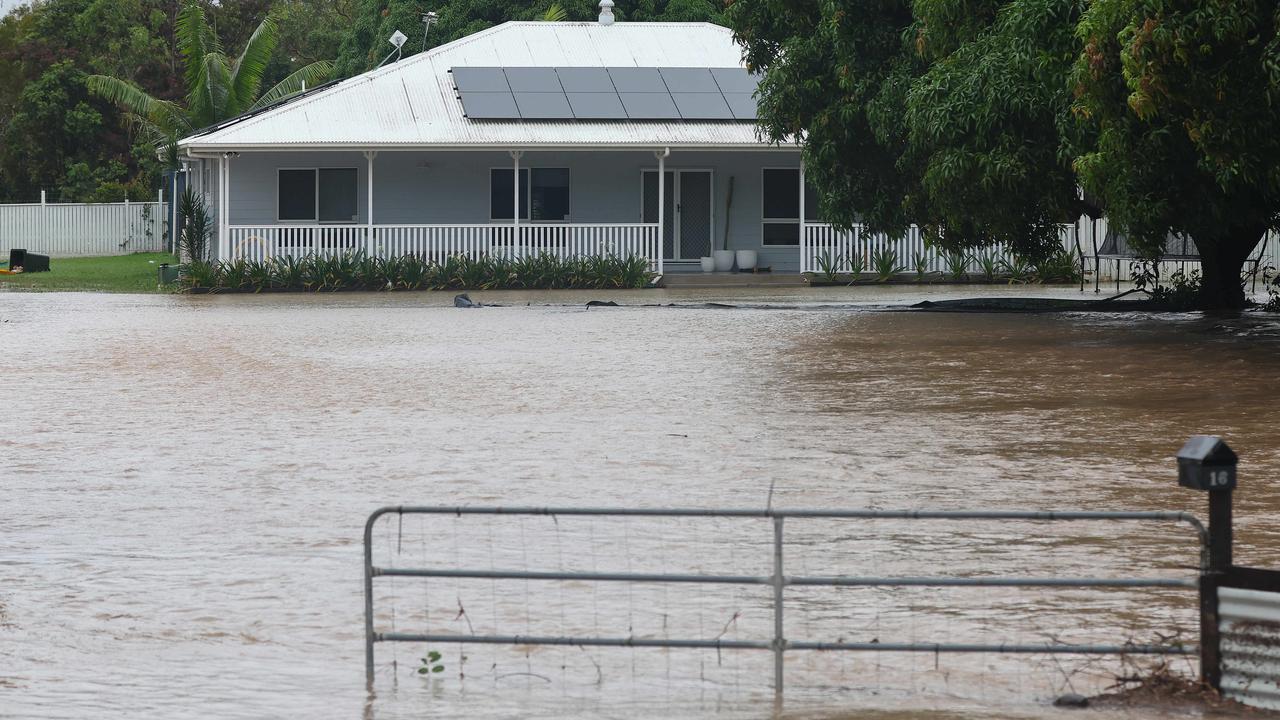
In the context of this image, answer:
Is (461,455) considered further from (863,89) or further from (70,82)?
(70,82)

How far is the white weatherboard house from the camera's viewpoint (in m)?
34.3

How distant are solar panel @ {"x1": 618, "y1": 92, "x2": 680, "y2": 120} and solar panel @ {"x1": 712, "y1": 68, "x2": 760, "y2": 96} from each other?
4.38 feet

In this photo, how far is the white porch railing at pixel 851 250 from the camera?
35.5 m

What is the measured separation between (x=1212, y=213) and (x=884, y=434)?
7.19 m

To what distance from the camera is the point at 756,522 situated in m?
10.1

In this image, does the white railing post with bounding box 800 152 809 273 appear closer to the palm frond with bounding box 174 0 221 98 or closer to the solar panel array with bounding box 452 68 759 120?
the solar panel array with bounding box 452 68 759 120

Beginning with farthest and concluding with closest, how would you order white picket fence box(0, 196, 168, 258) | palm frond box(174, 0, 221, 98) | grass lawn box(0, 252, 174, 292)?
white picket fence box(0, 196, 168, 258), palm frond box(174, 0, 221, 98), grass lawn box(0, 252, 174, 292)

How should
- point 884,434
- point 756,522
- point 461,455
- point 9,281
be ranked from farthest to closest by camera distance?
point 9,281
point 884,434
point 461,455
point 756,522

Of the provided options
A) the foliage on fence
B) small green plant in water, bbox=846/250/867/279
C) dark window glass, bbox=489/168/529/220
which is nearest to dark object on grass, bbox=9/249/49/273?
the foliage on fence

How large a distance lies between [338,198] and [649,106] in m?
6.67

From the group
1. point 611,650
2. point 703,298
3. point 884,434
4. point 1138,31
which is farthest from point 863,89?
point 611,650

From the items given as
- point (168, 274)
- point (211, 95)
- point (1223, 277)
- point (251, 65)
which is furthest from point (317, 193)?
point (1223, 277)

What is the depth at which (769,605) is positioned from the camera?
25.9 feet

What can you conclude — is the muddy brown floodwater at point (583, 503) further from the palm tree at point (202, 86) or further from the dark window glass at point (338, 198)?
the palm tree at point (202, 86)
